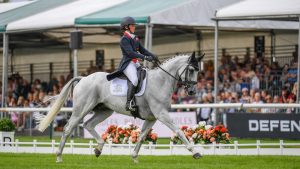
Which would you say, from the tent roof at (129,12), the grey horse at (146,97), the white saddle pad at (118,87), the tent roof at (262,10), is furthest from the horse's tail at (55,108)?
the tent roof at (129,12)

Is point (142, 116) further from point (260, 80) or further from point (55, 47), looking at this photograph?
point (55, 47)

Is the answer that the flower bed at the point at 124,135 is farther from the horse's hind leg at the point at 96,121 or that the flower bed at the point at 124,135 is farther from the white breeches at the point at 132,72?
the white breeches at the point at 132,72

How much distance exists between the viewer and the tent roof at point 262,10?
78.7 ft

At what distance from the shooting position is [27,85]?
36.4m

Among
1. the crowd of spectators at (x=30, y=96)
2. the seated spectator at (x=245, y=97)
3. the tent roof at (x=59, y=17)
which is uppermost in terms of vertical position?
the tent roof at (x=59, y=17)

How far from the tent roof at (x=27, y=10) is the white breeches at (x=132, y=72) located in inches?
604

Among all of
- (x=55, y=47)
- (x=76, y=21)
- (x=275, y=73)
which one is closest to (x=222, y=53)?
(x=275, y=73)

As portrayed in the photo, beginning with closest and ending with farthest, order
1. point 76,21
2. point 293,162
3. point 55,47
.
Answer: point 293,162 → point 76,21 → point 55,47

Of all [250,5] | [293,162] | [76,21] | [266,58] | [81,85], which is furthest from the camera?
[266,58]

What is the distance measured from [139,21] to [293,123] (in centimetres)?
668

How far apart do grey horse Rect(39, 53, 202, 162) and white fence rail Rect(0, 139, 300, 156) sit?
303 cm

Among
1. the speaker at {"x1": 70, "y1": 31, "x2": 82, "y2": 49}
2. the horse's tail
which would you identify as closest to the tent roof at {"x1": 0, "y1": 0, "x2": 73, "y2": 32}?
the speaker at {"x1": 70, "y1": 31, "x2": 82, "y2": 49}

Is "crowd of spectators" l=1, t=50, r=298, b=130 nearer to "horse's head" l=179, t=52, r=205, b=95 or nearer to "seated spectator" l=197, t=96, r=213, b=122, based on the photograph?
"seated spectator" l=197, t=96, r=213, b=122

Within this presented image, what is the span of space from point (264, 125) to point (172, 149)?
152 inches
